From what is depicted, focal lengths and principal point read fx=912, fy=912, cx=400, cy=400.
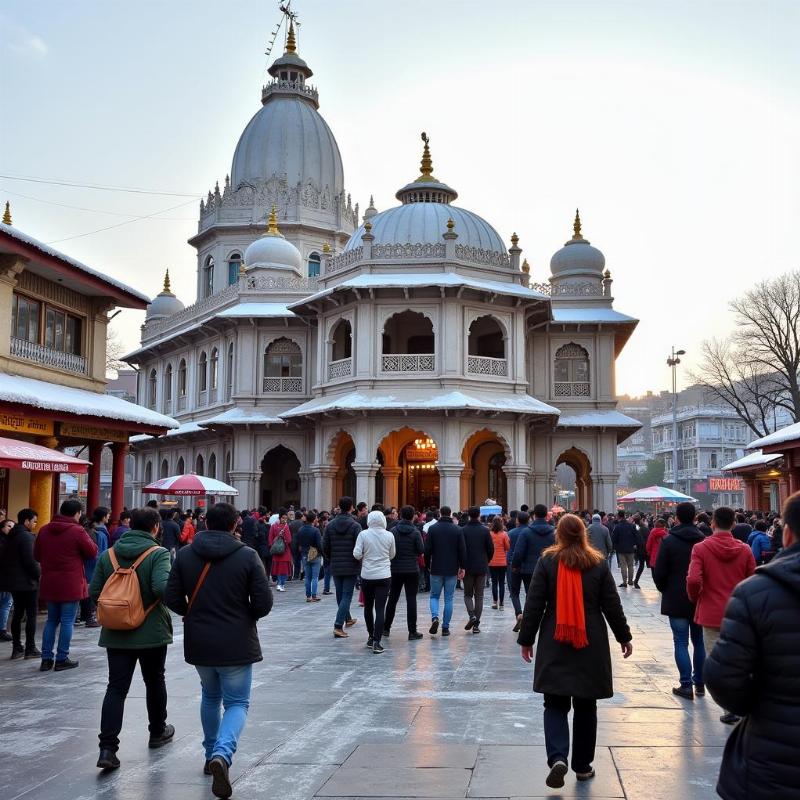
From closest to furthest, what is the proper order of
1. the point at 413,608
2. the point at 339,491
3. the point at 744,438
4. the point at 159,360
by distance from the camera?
the point at 413,608, the point at 339,491, the point at 159,360, the point at 744,438

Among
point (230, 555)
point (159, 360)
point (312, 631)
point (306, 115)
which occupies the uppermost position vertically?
point (306, 115)

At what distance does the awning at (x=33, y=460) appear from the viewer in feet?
42.4

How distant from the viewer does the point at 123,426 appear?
18.5 meters

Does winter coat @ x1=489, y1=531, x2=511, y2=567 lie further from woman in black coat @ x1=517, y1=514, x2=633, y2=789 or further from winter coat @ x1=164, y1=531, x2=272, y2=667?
winter coat @ x1=164, y1=531, x2=272, y2=667

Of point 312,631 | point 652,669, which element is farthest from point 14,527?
point 652,669

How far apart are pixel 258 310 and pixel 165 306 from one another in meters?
14.3

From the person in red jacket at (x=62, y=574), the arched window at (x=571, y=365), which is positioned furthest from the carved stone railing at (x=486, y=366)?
the person in red jacket at (x=62, y=574)

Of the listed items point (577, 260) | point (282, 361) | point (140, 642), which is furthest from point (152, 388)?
point (140, 642)

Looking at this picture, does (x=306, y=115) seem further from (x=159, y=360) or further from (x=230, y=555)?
(x=230, y=555)

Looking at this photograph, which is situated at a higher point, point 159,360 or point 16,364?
point 159,360

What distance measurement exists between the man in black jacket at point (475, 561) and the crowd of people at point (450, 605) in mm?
24

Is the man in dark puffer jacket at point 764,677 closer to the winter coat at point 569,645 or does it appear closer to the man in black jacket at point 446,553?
the winter coat at point 569,645

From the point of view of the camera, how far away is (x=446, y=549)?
1276cm

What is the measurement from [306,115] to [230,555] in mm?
45482
